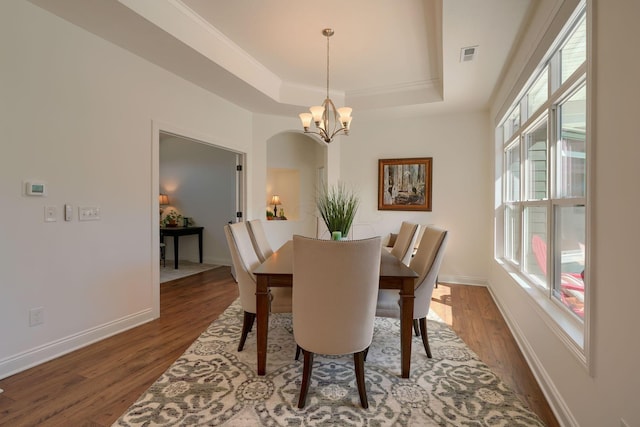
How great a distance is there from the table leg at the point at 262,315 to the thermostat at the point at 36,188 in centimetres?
173

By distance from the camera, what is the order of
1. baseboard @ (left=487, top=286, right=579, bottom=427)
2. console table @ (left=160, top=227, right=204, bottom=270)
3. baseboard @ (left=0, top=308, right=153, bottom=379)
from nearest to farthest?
baseboard @ (left=487, top=286, right=579, bottom=427)
baseboard @ (left=0, top=308, right=153, bottom=379)
console table @ (left=160, top=227, right=204, bottom=270)

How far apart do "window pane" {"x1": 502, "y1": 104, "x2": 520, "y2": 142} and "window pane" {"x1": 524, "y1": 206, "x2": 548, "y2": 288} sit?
3.42 feet

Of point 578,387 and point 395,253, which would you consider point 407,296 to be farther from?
point 395,253

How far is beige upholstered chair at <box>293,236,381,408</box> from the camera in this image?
62.8 inches

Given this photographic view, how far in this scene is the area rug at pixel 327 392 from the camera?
5.33 feet

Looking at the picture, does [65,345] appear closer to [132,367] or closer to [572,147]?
[132,367]

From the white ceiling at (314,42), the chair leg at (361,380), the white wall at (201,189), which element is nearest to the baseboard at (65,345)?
the chair leg at (361,380)

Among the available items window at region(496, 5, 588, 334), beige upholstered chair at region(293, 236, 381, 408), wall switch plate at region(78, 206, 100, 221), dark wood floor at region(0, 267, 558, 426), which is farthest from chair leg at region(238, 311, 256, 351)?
window at region(496, 5, 588, 334)

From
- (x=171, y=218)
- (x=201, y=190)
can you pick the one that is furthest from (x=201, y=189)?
(x=171, y=218)

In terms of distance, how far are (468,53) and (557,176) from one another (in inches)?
57.3

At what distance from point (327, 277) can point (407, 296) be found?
2.13 feet

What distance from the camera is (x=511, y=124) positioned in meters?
3.49

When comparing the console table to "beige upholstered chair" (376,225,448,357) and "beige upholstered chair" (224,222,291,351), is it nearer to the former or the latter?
"beige upholstered chair" (224,222,291,351)

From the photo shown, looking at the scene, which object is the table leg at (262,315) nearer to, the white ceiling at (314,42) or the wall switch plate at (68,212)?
the wall switch plate at (68,212)
